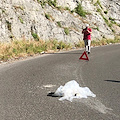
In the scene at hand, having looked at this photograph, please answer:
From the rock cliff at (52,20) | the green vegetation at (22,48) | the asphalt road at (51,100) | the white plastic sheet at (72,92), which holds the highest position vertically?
the rock cliff at (52,20)

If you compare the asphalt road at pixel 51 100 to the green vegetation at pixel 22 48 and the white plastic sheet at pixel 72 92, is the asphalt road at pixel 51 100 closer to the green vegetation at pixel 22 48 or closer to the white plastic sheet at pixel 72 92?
the white plastic sheet at pixel 72 92

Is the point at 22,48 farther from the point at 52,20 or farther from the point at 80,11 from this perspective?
the point at 80,11

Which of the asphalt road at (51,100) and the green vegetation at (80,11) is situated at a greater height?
the green vegetation at (80,11)

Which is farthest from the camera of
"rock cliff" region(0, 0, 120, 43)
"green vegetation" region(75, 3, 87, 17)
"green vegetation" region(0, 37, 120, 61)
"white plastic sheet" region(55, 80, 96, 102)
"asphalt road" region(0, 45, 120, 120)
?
"green vegetation" region(75, 3, 87, 17)

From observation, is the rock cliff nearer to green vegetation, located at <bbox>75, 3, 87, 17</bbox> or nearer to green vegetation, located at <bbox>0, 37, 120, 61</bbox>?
green vegetation, located at <bbox>75, 3, 87, 17</bbox>

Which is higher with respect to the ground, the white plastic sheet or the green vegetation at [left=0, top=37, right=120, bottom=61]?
the green vegetation at [left=0, top=37, right=120, bottom=61]

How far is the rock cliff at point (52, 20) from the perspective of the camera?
1975cm

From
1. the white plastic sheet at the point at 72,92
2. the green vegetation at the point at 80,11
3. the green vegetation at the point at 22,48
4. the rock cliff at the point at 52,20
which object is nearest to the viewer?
the white plastic sheet at the point at 72,92

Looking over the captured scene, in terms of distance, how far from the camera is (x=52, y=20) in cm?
2459

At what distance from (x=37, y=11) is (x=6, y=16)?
467 centimetres

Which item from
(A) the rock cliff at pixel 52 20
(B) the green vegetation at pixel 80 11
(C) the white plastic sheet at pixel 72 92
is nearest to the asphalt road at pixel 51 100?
(C) the white plastic sheet at pixel 72 92

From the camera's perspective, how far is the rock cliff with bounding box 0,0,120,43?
1975cm

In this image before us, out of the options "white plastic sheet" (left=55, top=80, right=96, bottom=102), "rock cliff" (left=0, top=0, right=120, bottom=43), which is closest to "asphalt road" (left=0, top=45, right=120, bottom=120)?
"white plastic sheet" (left=55, top=80, right=96, bottom=102)

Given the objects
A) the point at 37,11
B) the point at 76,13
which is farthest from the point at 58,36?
the point at 76,13
